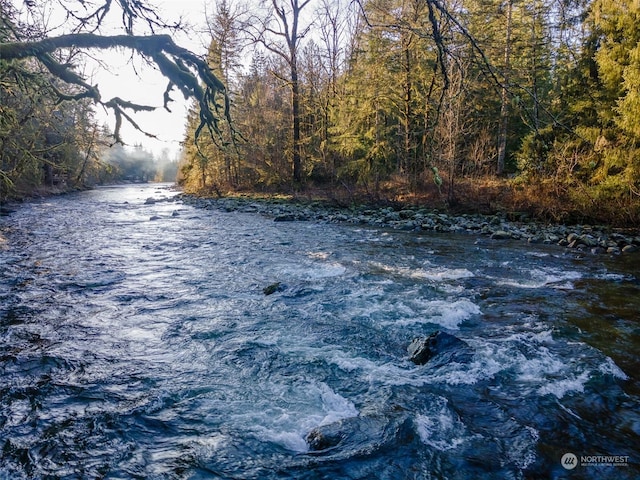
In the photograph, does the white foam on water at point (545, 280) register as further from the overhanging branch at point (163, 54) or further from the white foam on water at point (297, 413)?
the overhanging branch at point (163, 54)

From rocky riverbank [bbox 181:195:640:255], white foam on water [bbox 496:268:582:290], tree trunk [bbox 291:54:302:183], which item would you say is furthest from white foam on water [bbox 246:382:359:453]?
tree trunk [bbox 291:54:302:183]

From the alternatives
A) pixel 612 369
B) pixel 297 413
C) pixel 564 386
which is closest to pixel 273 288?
pixel 297 413

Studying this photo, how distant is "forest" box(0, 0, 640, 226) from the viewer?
7.48 meters

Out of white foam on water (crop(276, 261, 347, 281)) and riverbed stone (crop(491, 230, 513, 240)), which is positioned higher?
riverbed stone (crop(491, 230, 513, 240))

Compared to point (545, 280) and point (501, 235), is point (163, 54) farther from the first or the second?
point (501, 235)

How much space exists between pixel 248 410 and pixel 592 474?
8.93ft

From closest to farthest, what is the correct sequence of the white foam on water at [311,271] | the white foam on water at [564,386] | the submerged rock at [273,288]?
the white foam on water at [564,386] < the submerged rock at [273,288] < the white foam on water at [311,271]

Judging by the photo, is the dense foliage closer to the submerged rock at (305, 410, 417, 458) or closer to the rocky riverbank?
the rocky riverbank

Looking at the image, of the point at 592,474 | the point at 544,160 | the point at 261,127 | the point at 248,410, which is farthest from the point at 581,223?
the point at 261,127

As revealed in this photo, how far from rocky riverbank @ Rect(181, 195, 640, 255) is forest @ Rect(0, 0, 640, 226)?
96cm

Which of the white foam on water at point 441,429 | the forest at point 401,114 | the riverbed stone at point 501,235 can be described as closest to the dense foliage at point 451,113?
the forest at point 401,114

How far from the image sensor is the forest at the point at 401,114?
748 centimetres

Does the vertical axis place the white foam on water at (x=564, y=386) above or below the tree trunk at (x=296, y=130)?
below

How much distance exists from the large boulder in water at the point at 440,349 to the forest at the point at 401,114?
321 cm
